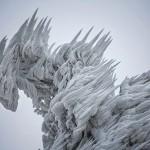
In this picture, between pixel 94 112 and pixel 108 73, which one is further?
pixel 108 73

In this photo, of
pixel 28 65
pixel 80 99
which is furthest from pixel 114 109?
pixel 28 65

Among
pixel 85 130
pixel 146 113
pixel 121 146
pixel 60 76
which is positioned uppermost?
pixel 60 76

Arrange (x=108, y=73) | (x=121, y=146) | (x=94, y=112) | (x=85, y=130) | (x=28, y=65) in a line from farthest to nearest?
(x=28, y=65), (x=108, y=73), (x=85, y=130), (x=94, y=112), (x=121, y=146)

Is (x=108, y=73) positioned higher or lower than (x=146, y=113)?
higher

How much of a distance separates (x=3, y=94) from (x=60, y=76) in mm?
2525

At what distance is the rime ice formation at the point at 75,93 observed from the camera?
612 centimetres

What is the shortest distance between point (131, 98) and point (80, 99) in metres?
1.53

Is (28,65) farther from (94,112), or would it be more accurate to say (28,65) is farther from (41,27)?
(94,112)

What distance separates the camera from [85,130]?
6879mm

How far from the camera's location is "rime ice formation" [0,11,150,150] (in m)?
6.12

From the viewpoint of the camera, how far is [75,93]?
21.7 feet

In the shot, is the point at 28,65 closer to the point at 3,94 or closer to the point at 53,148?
the point at 3,94

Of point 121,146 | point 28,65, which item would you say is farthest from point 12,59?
point 121,146

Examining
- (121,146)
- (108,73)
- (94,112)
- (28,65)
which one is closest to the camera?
(121,146)
